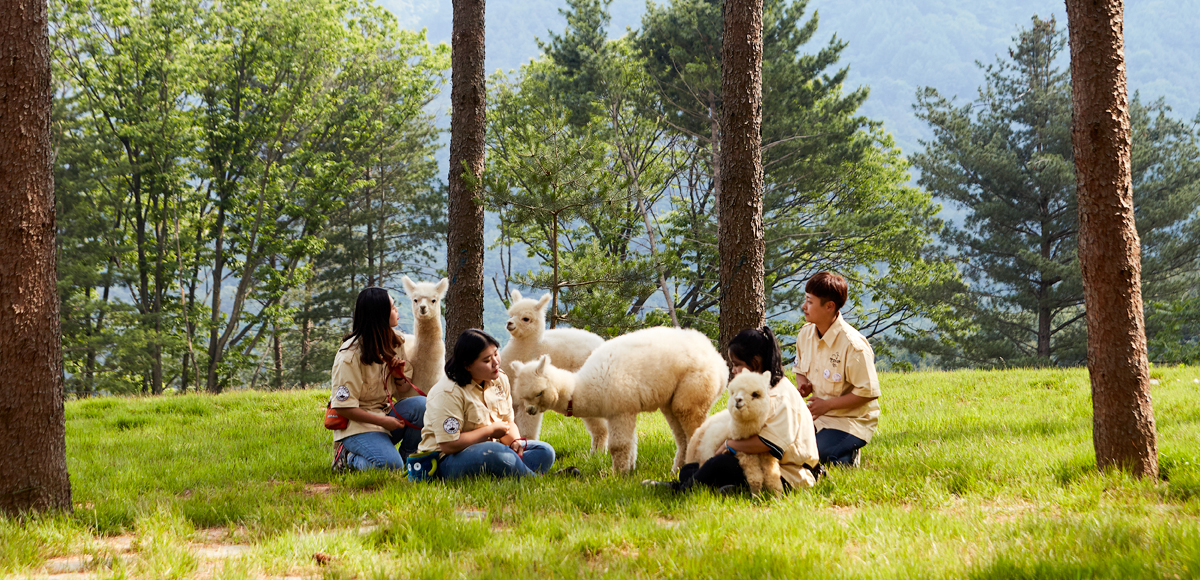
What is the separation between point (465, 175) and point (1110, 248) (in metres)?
7.16

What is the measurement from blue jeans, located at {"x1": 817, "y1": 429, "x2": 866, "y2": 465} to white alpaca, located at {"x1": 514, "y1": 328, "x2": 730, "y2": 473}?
3.11ft

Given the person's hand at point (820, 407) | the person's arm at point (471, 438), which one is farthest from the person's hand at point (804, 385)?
the person's arm at point (471, 438)

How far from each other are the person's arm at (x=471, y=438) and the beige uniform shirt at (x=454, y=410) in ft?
0.14

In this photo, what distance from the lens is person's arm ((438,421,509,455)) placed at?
5.59 m

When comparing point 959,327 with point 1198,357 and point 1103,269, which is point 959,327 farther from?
point 1103,269

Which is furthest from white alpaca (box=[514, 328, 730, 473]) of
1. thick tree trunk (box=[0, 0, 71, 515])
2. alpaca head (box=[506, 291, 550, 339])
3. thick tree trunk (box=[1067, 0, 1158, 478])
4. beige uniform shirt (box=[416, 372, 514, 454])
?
thick tree trunk (box=[0, 0, 71, 515])

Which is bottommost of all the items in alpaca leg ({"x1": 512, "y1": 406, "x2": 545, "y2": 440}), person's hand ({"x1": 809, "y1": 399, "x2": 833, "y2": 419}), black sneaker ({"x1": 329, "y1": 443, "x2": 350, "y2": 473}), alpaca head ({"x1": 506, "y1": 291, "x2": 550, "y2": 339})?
black sneaker ({"x1": 329, "y1": 443, "x2": 350, "y2": 473})

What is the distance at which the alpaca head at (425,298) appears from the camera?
7.34 metres

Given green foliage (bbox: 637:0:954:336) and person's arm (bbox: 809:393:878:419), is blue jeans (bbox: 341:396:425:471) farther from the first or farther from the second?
green foliage (bbox: 637:0:954:336)

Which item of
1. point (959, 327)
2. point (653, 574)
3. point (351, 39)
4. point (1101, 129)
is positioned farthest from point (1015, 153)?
point (653, 574)

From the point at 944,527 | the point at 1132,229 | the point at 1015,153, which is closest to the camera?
the point at 944,527

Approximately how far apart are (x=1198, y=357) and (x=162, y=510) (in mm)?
22150

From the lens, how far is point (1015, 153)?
98.1 feet

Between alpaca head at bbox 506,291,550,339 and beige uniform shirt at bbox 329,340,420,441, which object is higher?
alpaca head at bbox 506,291,550,339
